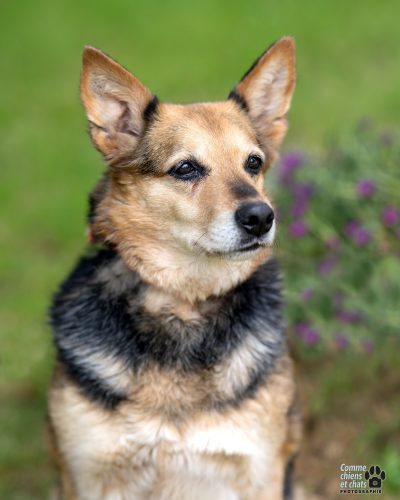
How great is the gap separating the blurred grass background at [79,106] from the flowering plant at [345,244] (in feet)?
1.56

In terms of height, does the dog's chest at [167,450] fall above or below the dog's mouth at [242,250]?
below

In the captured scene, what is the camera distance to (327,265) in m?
5.80

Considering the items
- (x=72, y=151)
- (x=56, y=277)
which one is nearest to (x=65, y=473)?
(x=56, y=277)

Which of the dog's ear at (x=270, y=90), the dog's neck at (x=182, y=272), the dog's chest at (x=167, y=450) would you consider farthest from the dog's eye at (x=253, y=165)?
the dog's chest at (x=167, y=450)

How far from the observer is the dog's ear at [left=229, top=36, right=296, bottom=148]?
436 cm

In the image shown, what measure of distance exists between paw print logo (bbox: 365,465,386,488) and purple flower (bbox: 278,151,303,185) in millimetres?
2286

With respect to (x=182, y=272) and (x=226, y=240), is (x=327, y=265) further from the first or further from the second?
(x=226, y=240)

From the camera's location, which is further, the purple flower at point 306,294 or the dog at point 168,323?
the purple flower at point 306,294

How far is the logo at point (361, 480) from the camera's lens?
5.06 metres

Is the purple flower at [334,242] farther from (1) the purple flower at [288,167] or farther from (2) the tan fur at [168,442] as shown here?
(2) the tan fur at [168,442]

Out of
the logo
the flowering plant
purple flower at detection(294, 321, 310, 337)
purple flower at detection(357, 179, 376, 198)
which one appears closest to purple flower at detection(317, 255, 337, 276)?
the flowering plant

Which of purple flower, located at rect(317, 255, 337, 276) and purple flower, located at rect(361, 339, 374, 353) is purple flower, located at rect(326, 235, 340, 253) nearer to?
purple flower, located at rect(317, 255, 337, 276)

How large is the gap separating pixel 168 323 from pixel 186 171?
30.6 inches

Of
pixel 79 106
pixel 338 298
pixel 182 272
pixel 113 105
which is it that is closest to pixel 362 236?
pixel 338 298
